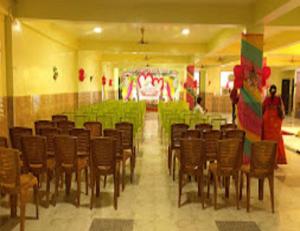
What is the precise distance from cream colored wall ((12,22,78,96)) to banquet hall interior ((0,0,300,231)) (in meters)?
0.04

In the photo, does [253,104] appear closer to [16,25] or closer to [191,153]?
[191,153]

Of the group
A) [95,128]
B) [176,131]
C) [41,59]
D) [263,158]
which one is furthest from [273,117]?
[41,59]

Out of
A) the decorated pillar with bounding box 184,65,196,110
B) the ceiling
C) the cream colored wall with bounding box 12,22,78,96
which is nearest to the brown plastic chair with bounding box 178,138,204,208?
the cream colored wall with bounding box 12,22,78,96

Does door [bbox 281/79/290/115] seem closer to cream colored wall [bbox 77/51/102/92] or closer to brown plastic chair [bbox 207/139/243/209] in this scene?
cream colored wall [bbox 77/51/102/92]

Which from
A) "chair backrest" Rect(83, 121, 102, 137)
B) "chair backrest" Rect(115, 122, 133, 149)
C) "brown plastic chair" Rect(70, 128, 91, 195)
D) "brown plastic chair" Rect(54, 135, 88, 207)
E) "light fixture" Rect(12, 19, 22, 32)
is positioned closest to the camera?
"brown plastic chair" Rect(54, 135, 88, 207)

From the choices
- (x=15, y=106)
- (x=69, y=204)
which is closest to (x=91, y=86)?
(x=15, y=106)

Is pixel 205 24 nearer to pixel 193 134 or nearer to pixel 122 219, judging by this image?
pixel 193 134

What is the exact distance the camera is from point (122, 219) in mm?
4359

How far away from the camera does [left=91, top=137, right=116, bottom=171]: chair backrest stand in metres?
4.52

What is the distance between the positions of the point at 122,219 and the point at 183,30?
7.44 meters

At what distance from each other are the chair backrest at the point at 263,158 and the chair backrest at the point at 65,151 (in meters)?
2.46

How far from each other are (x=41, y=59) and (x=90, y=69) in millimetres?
6837

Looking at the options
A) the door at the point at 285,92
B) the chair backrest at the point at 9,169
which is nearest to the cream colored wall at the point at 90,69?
the chair backrest at the point at 9,169

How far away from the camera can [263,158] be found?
469 cm
